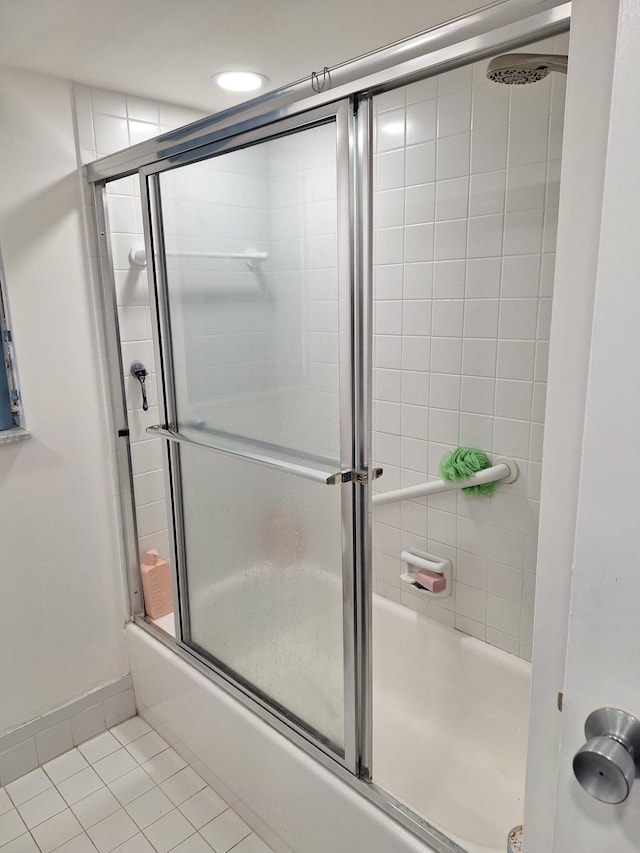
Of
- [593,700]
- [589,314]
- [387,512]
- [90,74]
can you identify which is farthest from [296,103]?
[387,512]

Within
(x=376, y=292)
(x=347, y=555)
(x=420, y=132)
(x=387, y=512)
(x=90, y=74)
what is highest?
(x=90, y=74)

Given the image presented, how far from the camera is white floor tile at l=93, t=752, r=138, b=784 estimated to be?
1.80 meters

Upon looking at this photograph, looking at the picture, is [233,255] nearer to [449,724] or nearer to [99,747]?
[449,724]

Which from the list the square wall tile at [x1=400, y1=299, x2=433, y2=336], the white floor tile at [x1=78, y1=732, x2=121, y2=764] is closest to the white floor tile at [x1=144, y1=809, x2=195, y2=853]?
the white floor tile at [x1=78, y1=732, x2=121, y2=764]

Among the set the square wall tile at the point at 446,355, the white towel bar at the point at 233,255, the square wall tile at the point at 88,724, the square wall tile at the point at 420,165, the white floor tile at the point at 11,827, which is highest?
the square wall tile at the point at 420,165

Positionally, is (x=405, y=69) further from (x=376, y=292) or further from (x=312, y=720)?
(x=312, y=720)

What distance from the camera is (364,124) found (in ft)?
3.39

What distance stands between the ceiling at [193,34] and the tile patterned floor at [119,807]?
203cm

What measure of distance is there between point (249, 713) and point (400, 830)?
51 cm

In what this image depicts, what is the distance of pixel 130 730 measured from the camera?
6.51 ft

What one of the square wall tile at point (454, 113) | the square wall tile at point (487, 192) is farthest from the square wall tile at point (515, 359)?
the square wall tile at point (454, 113)

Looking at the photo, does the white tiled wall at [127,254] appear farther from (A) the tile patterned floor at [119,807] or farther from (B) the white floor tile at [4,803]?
(B) the white floor tile at [4,803]

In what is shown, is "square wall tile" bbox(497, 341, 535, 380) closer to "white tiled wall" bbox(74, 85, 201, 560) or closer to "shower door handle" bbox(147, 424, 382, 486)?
"shower door handle" bbox(147, 424, 382, 486)

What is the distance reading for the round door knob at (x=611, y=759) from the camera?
52 cm
